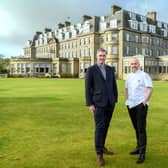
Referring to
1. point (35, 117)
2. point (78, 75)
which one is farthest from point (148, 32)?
point (35, 117)

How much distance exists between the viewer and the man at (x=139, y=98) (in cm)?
654

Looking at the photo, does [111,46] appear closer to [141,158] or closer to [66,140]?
[66,140]

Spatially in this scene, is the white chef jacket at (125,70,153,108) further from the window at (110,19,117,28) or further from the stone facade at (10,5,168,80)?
the window at (110,19,117,28)

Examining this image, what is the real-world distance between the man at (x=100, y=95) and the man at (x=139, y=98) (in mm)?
505

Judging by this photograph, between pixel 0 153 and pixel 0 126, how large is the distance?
2912 mm

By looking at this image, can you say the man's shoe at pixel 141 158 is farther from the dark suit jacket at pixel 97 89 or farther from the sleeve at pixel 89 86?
the sleeve at pixel 89 86

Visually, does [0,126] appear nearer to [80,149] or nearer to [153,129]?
[80,149]

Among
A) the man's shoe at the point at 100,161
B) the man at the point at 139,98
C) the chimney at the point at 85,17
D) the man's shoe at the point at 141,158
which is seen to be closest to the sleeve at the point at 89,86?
the man at the point at 139,98

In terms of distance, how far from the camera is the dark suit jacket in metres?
6.31

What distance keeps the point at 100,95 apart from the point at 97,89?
0.15 m

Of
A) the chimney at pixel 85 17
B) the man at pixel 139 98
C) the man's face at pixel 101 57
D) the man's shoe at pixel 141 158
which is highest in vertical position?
the chimney at pixel 85 17

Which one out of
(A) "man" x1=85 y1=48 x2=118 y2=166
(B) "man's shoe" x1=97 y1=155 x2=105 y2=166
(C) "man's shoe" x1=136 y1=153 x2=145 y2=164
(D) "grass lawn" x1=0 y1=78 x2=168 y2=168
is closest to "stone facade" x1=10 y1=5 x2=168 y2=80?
(D) "grass lawn" x1=0 y1=78 x2=168 y2=168

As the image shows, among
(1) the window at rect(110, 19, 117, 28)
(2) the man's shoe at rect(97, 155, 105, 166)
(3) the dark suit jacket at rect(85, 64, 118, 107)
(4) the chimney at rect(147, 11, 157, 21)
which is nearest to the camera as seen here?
(2) the man's shoe at rect(97, 155, 105, 166)

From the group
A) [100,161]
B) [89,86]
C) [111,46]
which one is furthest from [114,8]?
[100,161]
